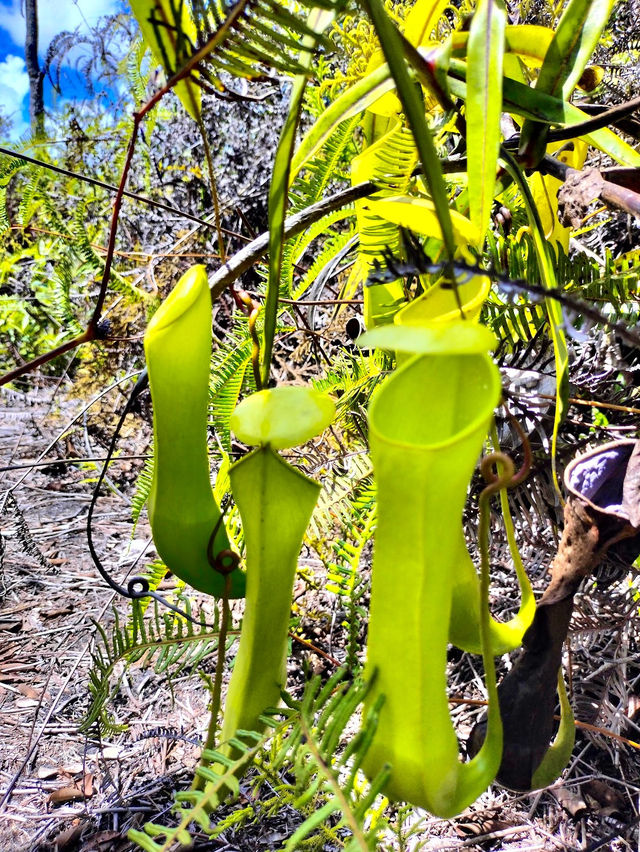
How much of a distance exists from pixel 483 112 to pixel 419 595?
308 millimetres

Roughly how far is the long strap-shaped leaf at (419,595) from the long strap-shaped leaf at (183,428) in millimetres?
154

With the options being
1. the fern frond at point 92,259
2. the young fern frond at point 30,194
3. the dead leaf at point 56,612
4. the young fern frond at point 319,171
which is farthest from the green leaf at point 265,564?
the young fern frond at point 30,194

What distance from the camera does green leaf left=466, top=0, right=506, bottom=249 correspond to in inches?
15.4

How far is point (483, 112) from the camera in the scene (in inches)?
15.5

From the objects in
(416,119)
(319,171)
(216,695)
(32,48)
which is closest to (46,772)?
(216,695)

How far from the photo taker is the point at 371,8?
1.05 feet

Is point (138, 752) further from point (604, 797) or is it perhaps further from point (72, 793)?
point (604, 797)

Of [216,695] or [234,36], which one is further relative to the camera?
[216,695]

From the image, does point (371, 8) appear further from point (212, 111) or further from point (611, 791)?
point (212, 111)

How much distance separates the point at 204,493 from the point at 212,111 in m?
1.95

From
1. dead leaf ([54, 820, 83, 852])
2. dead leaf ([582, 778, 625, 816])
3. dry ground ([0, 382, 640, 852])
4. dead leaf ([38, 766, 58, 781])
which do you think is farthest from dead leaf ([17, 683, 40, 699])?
dead leaf ([582, 778, 625, 816])

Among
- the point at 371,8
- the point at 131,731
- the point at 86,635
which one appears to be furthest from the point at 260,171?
the point at 371,8

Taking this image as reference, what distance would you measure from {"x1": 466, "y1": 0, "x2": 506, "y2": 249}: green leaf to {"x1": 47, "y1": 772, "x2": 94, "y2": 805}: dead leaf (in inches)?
41.2

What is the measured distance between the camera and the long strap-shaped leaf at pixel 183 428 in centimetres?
44
